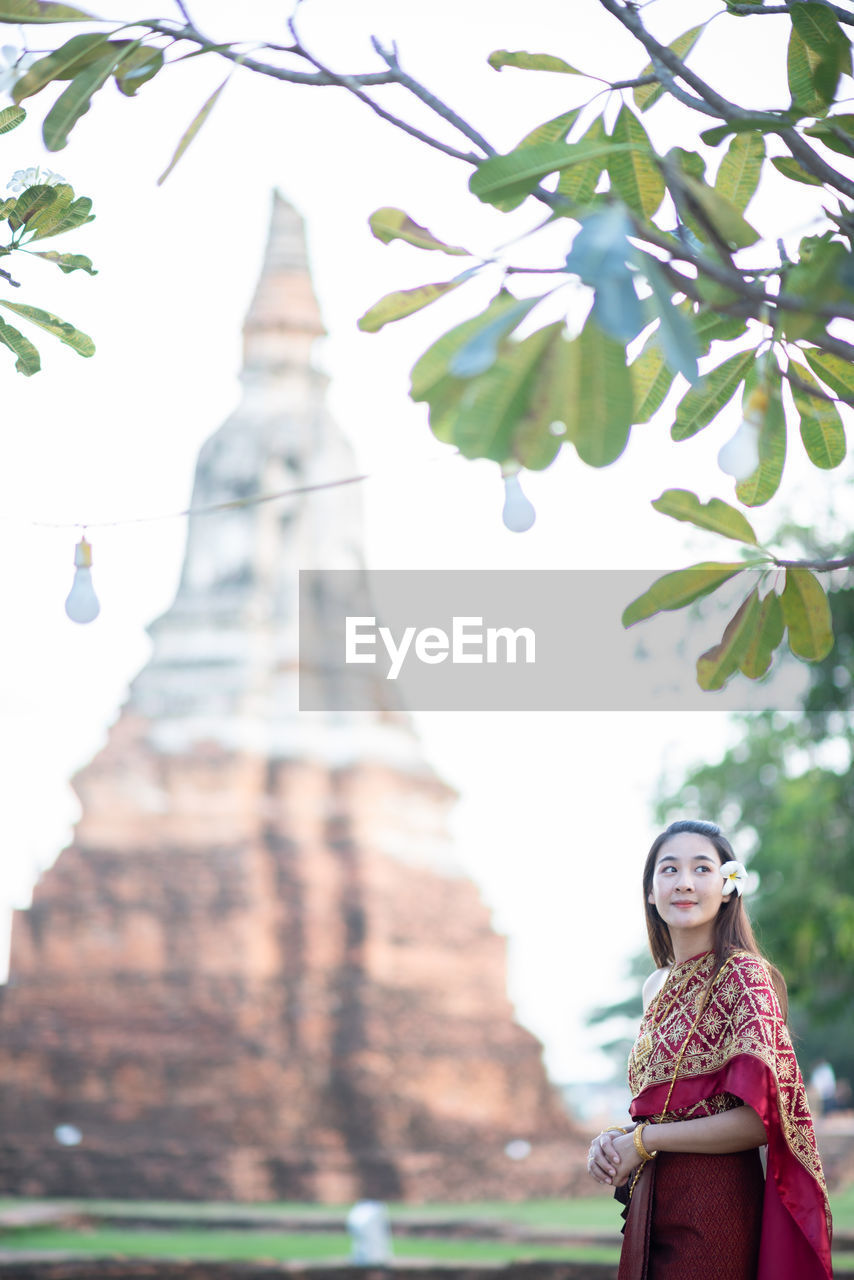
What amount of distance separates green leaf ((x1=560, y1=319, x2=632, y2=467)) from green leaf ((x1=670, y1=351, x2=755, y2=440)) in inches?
30.3

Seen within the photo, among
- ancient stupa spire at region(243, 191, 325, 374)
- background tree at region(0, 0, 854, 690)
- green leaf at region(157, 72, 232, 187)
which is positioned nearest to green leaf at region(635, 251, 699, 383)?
background tree at region(0, 0, 854, 690)

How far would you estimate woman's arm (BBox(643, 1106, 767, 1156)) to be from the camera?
1959 mm

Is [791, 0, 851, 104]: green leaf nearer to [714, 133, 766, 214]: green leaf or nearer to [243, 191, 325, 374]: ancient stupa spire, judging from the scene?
[714, 133, 766, 214]: green leaf

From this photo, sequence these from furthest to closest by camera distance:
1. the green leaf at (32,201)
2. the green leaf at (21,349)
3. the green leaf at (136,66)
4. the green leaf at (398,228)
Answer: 1. the green leaf at (21,349)
2. the green leaf at (32,201)
3. the green leaf at (136,66)
4. the green leaf at (398,228)

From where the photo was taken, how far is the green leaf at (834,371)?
85.8 inches

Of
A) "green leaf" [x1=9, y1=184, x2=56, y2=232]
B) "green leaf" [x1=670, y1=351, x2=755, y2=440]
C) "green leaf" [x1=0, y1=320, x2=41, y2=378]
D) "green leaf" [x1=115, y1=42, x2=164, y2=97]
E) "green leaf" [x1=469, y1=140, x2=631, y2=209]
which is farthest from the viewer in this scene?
"green leaf" [x1=0, y1=320, x2=41, y2=378]

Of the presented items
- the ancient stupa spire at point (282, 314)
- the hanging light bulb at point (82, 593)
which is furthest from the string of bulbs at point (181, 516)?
the ancient stupa spire at point (282, 314)

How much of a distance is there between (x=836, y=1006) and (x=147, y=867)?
29.2ft

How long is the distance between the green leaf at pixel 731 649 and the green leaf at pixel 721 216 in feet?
2.28

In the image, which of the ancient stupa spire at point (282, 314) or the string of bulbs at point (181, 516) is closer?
the string of bulbs at point (181, 516)

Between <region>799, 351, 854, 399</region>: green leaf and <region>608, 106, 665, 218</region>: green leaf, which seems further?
<region>799, 351, 854, 399</region>: green leaf

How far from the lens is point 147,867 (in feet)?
57.6

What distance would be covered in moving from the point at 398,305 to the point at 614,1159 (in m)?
1.25

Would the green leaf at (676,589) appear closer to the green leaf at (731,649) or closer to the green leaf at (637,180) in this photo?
the green leaf at (731,649)
